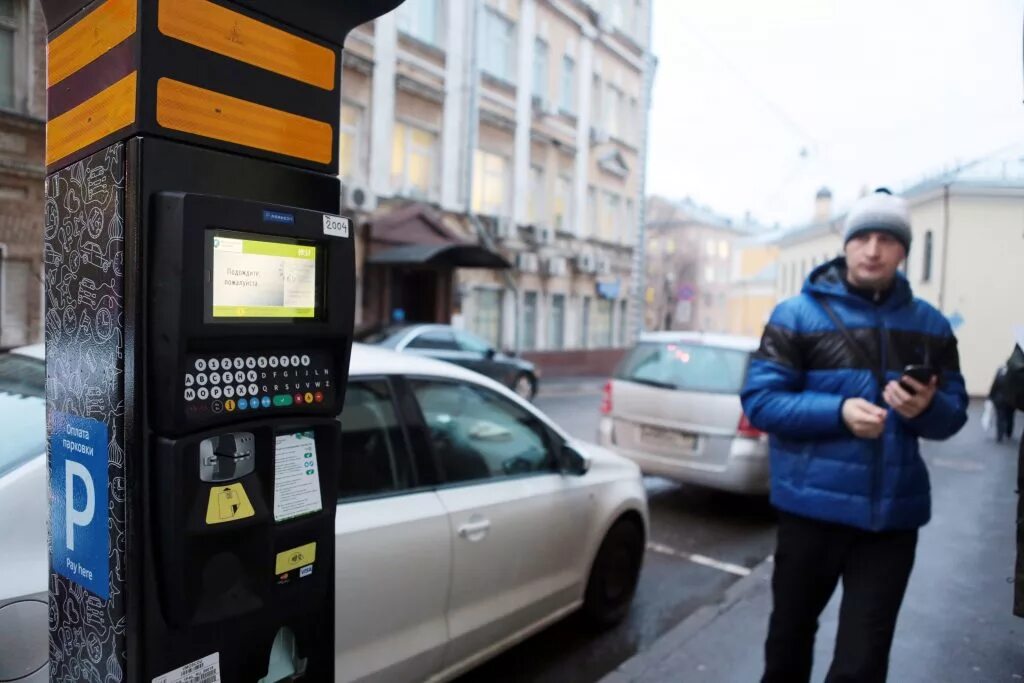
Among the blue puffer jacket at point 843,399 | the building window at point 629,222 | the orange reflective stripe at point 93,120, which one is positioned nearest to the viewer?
the orange reflective stripe at point 93,120

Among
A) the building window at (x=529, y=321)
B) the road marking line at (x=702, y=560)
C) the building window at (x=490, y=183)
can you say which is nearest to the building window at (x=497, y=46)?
the building window at (x=490, y=183)

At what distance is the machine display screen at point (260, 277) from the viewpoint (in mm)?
Result: 1572

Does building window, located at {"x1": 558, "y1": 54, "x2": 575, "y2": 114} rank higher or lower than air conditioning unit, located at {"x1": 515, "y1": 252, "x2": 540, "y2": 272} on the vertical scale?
higher

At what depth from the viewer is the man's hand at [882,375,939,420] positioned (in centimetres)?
225

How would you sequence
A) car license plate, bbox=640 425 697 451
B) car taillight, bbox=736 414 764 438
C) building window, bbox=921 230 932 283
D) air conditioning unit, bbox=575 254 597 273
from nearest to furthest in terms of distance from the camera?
1. building window, bbox=921 230 932 283
2. car taillight, bbox=736 414 764 438
3. car license plate, bbox=640 425 697 451
4. air conditioning unit, bbox=575 254 597 273

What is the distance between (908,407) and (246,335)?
192 cm

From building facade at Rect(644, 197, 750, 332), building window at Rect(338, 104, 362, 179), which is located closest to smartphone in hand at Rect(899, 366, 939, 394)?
building window at Rect(338, 104, 362, 179)

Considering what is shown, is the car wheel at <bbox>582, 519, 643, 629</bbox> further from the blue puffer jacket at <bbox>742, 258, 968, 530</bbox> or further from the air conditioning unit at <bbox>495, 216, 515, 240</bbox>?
the air conditioning unit at <bbox>495, 216, 515, 240</bbox>

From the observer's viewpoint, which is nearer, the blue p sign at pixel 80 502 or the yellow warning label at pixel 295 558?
the blue p sign at pixel 80 502

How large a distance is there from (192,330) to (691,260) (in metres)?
65.8

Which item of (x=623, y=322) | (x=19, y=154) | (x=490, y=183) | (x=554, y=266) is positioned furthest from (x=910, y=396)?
(x=623, y=322)

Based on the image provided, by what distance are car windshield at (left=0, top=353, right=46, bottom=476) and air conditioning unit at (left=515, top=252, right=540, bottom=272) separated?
1765cm

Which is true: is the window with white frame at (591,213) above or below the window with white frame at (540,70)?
below

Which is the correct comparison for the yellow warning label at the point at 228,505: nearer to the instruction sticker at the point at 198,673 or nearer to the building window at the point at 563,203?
the instruction sticker at the point at 198,673
